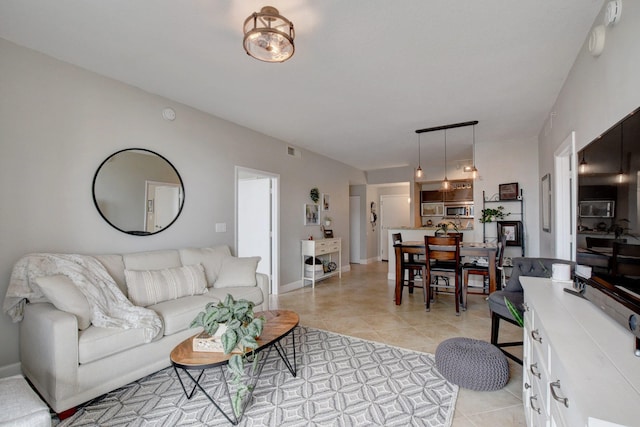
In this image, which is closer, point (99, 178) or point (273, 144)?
point (99, 178)

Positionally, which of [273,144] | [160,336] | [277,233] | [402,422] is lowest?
[402,422]

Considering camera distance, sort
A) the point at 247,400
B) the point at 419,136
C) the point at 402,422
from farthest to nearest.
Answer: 1. the point at 419,136
2. the point at 247,400
3. the point at 402,422

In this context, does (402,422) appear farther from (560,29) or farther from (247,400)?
(560,29)

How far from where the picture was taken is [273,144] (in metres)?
4.97

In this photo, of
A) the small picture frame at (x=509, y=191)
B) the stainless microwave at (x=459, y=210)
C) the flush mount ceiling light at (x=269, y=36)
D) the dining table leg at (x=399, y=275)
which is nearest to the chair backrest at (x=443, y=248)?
the dining table leg at (x=399, y=275)

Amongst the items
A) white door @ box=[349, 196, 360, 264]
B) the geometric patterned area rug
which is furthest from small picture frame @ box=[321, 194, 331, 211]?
the geometric patterned area rug

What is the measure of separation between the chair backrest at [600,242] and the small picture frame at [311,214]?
4411 mm

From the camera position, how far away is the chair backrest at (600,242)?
4.46 feet

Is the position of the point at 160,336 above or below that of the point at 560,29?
below

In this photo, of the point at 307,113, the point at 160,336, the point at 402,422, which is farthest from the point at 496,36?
the point at 160,336

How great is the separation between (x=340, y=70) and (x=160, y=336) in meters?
2.75

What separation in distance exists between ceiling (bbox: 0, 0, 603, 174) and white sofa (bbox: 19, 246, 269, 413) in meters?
1.82

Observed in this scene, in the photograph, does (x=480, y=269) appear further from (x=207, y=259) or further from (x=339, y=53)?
(x=207, y=259)

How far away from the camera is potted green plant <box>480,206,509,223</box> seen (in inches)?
200
